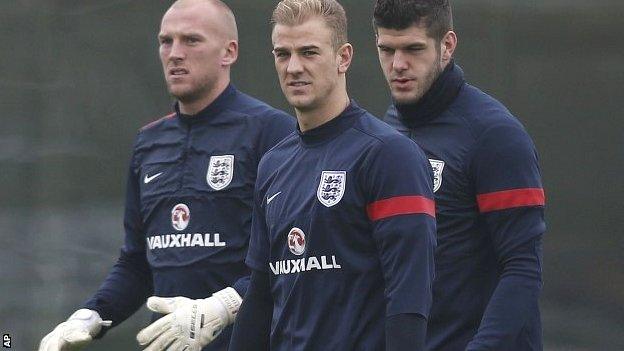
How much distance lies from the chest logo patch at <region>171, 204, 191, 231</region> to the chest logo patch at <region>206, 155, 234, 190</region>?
121 mm

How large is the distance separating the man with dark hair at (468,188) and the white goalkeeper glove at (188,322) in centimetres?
75

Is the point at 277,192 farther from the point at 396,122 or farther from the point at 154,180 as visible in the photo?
the point at 154,180

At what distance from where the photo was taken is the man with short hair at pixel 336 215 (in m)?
3.46

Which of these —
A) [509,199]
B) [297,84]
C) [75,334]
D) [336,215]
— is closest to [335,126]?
[297,84]

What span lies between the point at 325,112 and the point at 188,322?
0.99m

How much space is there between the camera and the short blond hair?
375 cm

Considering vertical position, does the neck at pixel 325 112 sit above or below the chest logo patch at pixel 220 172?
above

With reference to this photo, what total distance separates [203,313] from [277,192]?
0.76 m

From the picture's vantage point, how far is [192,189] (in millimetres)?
4711

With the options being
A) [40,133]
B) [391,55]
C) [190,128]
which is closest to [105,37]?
[40,133]

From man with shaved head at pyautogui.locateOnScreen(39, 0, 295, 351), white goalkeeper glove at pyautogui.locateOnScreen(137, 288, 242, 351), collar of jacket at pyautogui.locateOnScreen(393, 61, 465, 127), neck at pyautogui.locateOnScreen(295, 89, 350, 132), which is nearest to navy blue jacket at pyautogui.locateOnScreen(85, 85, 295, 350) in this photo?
man with shaved head at pyautogui.locateOnScreen(39, 0, 295, 351)

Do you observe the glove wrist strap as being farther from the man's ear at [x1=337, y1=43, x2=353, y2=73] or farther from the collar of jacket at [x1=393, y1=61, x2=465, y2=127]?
the man's ear at [x1=337, y1=43, x2=353, y2=73]

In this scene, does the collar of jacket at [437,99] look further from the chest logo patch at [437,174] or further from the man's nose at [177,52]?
the man's nose at [177,52]

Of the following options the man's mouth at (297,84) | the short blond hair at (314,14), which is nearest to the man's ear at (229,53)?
the short blond hair at (314,14)
